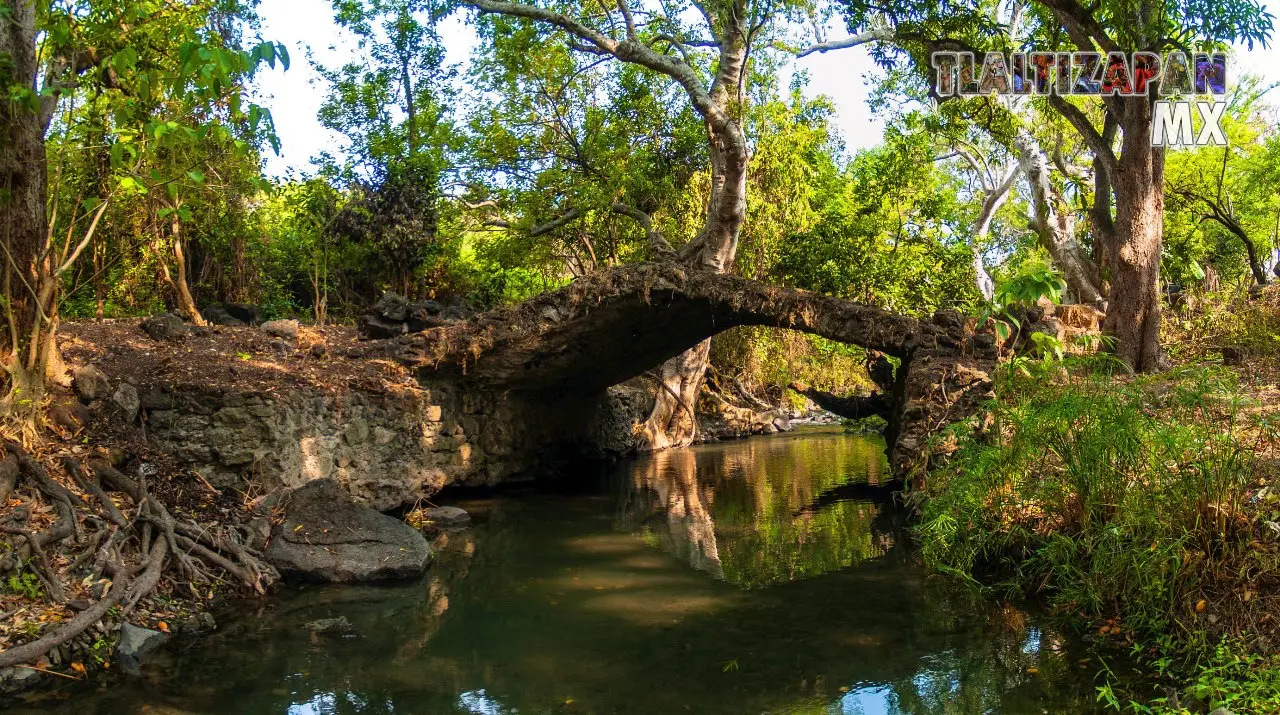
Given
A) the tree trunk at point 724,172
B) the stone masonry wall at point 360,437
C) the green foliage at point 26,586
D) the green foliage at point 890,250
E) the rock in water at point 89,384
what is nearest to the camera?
the green foliage at point 26,586

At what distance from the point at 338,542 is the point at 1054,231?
1662 cm

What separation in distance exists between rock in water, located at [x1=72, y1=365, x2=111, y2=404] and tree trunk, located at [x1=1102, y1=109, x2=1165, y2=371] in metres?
10.9

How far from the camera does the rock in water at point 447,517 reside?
9.44m

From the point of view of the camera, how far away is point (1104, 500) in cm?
504

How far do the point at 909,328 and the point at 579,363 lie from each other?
429 cm

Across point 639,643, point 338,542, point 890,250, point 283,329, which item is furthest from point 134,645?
point 890,250

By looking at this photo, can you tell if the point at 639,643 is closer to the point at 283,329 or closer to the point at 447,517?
the point at 447,517

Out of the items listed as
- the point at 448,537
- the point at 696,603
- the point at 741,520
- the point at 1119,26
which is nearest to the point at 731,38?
the point at 1119,26

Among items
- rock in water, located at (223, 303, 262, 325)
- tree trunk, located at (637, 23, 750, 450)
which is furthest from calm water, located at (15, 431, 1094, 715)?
rock in water, located at (223, 303, 262, 325)

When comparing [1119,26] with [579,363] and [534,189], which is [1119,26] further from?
[534,189]

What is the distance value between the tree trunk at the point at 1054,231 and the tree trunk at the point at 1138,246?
740 cm

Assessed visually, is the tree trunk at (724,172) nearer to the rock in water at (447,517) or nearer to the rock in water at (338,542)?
the rock in water at (447,517)

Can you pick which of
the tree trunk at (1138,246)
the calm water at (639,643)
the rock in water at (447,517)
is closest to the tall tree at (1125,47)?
the tree trunk at (1138,246)

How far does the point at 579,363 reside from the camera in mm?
11656
